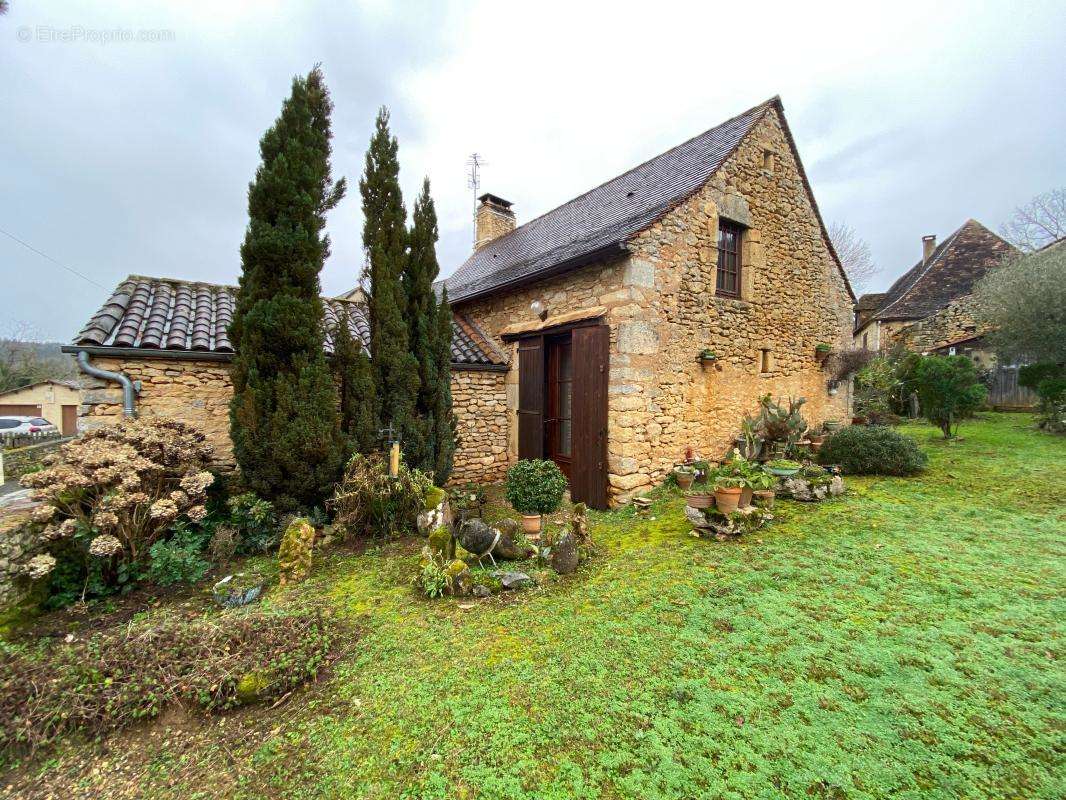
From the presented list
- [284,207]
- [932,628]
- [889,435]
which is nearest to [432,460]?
[284,207]

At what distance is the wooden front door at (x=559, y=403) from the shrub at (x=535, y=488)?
8.22 ft

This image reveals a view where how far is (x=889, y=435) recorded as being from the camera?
710cm

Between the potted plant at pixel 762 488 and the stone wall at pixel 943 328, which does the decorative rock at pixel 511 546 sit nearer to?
the potted plant at pixel 762 488

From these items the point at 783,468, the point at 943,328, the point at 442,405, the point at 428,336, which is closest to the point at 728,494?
the point at 783,468

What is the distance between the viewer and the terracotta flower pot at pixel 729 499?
467cm

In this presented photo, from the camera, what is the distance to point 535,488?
457 cm

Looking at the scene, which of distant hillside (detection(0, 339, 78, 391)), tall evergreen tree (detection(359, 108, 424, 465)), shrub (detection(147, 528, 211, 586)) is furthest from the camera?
distant hillside (detection(0, 339, 78, 391))

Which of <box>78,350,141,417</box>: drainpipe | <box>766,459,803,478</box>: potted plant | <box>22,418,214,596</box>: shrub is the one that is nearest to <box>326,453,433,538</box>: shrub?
<box>22,418,214,596</box>: shrub

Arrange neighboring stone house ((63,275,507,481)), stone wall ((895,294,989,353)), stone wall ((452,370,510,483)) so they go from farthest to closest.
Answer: stone wall ((895,294,989,353)) → stone wall ((452,370,510,483)) → neighboring stone house ((63,275,507,481))

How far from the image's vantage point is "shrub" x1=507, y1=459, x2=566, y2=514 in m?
4.57

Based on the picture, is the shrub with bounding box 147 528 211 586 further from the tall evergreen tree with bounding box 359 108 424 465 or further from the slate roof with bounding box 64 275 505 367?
the slate roof with bounding box 64 275 505 367

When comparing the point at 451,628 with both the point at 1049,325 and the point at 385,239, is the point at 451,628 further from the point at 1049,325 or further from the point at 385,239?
the point at 1049,325

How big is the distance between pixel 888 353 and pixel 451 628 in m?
20.1

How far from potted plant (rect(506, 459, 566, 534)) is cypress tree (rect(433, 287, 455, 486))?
1.81 m
